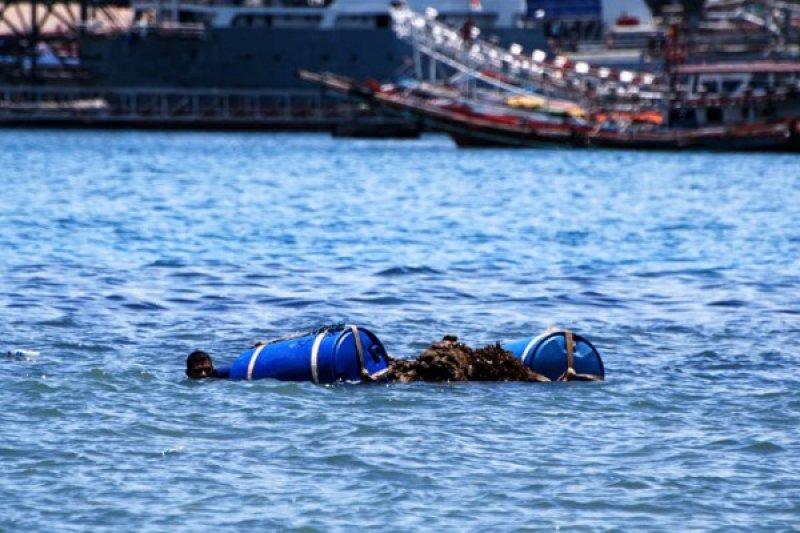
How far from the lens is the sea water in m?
12.4

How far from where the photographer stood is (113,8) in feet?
462

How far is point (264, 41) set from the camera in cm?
11500

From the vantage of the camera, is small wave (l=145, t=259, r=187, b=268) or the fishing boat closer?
small wave (l=145, t=259, r=187, b=268)

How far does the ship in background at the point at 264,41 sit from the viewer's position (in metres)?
114

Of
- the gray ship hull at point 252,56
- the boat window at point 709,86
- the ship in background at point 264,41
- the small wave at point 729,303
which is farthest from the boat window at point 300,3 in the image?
the small wave at point 729,303

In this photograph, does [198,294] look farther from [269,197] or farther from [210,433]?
[269,197]

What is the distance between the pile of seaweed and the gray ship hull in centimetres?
9687

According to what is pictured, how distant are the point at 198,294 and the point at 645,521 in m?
13.8

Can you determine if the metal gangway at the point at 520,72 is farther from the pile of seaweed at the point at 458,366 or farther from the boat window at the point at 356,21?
the pile of seaweed at the point at 458,366

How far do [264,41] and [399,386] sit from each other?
100 metres

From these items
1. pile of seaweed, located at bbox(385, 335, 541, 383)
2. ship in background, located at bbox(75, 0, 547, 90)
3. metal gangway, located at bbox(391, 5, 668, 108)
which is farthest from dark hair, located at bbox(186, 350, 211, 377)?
ship in background, located at bbox(75, 0, 547, 90)

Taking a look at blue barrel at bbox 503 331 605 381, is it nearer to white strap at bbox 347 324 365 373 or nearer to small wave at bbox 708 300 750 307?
white strap at bbox 347 324 365 373

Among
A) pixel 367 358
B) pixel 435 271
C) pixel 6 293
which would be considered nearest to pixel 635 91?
pixel 435 271

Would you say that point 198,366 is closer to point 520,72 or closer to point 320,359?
point 320,359
